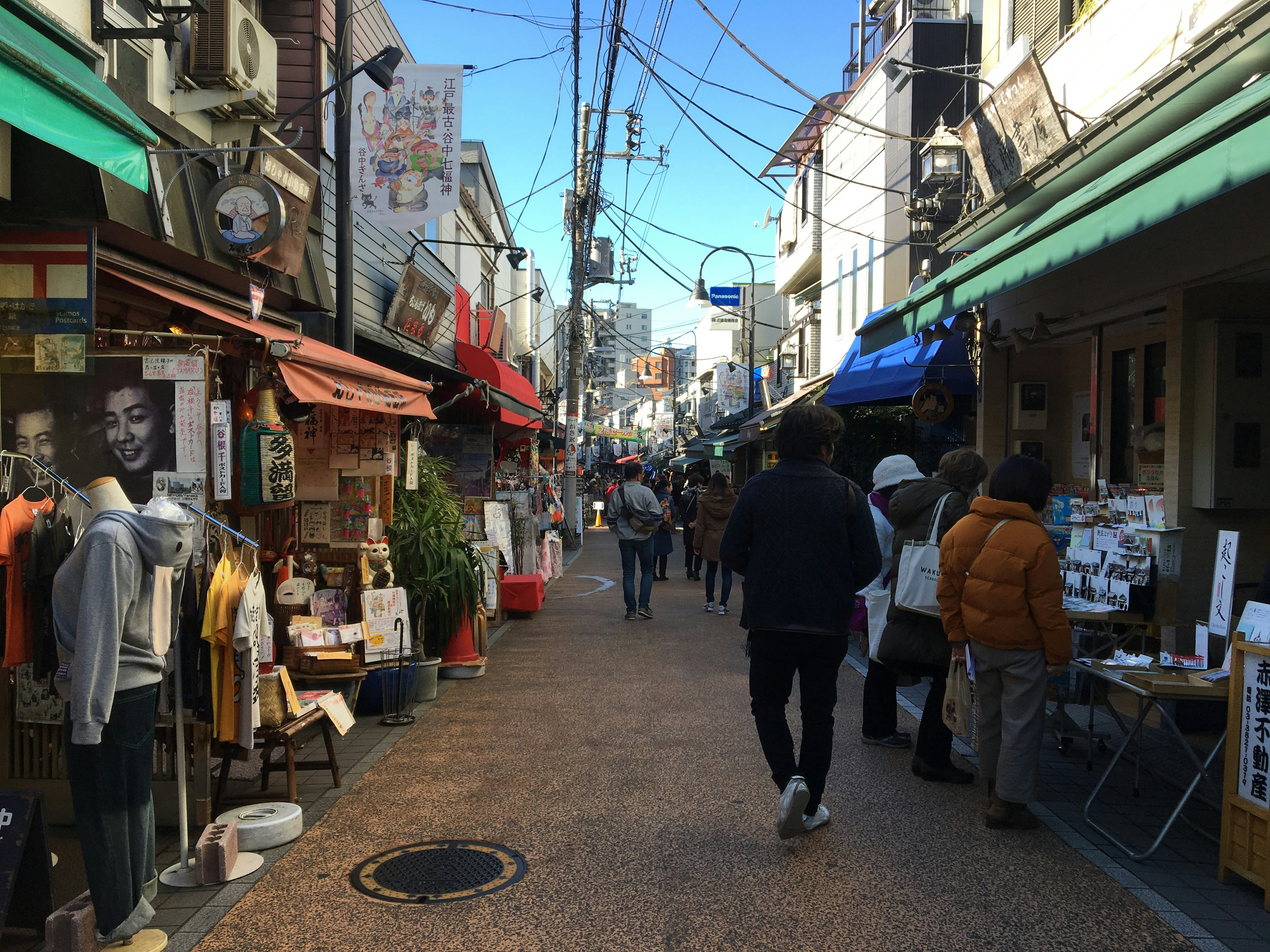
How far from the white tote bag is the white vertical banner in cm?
616

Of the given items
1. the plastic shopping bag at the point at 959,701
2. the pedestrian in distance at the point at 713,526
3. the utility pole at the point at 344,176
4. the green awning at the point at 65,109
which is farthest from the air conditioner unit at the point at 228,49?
the pedestrian in distance at the point at 713,526

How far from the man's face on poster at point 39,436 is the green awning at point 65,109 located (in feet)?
4.24

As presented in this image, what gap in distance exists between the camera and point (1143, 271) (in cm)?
744

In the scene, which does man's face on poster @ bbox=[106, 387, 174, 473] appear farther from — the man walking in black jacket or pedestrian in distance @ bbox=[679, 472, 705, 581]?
pedestrian in distance @ bbox=[679, 472, 705, 581]

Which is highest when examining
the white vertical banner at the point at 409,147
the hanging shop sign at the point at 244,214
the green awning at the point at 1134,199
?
the white vertical banner at the point at 409,147

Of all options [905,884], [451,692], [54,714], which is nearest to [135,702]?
[54,714]

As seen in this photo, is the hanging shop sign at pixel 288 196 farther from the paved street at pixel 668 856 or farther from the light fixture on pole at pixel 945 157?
the light fixture on pole at pixel 945 157

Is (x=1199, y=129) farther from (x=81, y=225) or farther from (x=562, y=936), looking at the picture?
(x=81, y=225)

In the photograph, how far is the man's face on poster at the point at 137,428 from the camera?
15.9ft

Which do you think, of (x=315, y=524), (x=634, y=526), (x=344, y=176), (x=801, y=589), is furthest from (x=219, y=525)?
(x=634, y=526)

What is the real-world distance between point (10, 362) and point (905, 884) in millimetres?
4924

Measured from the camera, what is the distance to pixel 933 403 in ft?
35.4

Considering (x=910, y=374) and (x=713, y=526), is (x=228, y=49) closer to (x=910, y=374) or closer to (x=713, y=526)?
(x=910, y=374)

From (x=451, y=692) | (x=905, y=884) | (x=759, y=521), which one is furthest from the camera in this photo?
(x=451, y=692)
